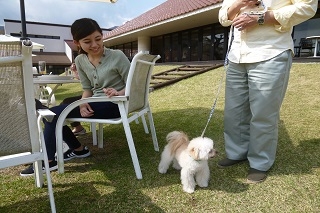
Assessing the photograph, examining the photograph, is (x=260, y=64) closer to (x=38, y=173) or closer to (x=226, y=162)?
(x=226, y=162)

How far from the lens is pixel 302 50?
894cm

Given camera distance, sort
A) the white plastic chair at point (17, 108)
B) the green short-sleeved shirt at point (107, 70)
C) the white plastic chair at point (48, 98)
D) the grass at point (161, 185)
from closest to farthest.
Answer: the white plastic chair at point (17, 108) → the grass at point (161, 185) → the green short-sleeved shirt at point (107, 70) → the white plastic chair at point (48, 98)

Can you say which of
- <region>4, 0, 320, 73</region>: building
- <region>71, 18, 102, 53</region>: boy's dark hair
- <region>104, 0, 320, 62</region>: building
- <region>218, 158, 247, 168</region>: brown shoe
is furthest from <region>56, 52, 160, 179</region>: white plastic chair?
<region>104, 0, 320, 62</region>: building

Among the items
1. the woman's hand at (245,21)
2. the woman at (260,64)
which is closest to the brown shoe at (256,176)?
the woman at (260,64)

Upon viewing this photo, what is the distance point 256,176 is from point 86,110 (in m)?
1.46

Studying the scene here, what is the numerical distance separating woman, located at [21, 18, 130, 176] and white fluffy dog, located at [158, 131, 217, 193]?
0.57m

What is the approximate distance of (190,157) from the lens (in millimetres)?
1762

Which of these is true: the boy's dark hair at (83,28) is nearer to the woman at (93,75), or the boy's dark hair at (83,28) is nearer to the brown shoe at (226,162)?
the woman at (93,75)

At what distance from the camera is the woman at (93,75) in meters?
2.00

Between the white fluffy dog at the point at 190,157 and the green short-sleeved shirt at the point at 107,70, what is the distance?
0.70 m

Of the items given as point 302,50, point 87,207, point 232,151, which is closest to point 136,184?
point 87,207

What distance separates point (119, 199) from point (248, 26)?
156 centimetres

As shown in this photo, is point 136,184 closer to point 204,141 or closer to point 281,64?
point 204,141

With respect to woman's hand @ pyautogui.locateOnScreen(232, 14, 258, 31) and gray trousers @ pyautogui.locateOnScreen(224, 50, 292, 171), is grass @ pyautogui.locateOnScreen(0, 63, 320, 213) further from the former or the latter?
woman's hand @ pyautogui.locateOnScreen(232, 14, 258, 31)
